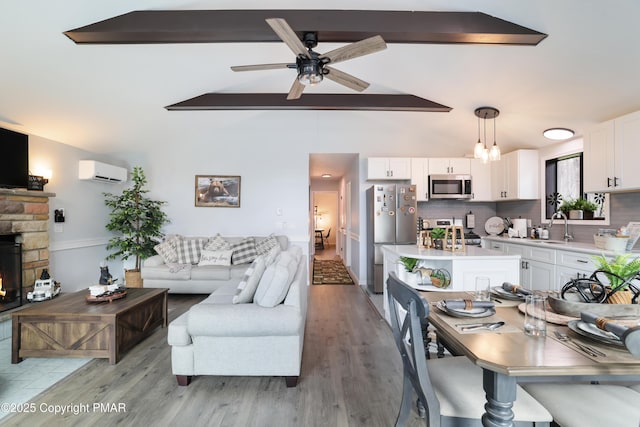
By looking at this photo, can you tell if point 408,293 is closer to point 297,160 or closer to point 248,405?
point 248,405

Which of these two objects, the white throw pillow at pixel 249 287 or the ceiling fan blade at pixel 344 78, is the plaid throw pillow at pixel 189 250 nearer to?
the white throw pillow at pixel 249 287

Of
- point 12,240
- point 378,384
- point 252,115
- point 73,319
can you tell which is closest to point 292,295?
point 378,384

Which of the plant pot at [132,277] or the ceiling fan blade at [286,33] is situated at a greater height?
the ceiling fan blade at [286,33]

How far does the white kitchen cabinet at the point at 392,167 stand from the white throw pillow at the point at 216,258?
2.82 metres

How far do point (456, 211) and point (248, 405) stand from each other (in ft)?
15.4

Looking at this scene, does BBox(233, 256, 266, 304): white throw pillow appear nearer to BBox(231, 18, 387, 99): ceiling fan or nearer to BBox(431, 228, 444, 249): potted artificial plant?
BBox(231, 18, 387, 99): ceiling fan

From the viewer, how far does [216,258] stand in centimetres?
465

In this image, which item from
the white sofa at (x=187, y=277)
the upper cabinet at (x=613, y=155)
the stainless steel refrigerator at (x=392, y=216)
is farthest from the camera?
the stainless steel refrigerator at (x=392, y=216)

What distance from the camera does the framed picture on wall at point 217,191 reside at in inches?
211

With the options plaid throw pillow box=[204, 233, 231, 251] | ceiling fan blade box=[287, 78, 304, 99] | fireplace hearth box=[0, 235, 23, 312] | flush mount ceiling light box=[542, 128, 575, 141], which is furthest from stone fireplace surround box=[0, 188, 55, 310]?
flush mount ceiling light box=[542, 128, 575, 141]

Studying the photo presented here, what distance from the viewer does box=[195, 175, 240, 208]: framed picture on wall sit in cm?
535

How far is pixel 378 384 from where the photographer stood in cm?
217

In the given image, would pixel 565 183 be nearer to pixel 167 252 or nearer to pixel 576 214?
pixel 576 214

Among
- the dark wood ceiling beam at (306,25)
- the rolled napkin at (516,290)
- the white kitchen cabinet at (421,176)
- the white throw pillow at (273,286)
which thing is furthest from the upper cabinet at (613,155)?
the white throw pillow at (273,286)
